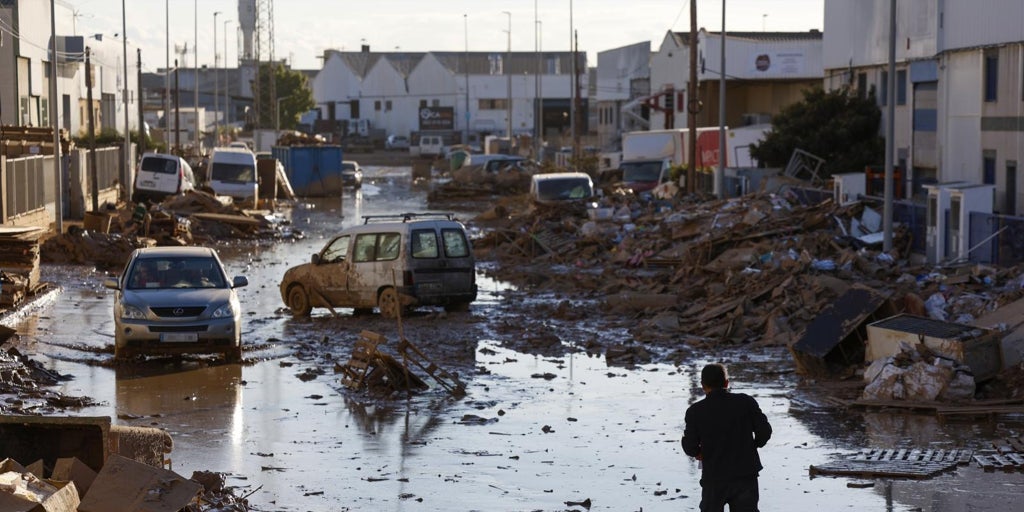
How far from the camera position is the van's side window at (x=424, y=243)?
2450 cm

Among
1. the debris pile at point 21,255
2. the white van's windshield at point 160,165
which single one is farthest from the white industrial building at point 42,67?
the debris pile at point 21,255

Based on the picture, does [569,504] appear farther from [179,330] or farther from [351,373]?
[179,330]

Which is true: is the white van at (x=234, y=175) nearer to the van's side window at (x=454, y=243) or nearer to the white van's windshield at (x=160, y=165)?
the white van's windshield at (x=160, y=165)

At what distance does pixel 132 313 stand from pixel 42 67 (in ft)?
162

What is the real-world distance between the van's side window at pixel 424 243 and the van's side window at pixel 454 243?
0.19 m

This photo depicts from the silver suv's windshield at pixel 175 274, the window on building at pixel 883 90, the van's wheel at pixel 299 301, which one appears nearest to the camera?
the silver suv's windshield at pixel 175 274

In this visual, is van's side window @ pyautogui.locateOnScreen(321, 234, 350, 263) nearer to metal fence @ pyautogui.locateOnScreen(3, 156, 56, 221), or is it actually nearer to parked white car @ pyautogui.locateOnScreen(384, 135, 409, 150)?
metal fence @ pyautogui.locateOnScreen(3, 156, 56, 221)

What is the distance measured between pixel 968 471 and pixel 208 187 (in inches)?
1771

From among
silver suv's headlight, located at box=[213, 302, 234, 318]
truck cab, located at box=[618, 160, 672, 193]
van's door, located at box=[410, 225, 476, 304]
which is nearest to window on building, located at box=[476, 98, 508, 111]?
truck cab, located at box=[618, 160, 672, 193]

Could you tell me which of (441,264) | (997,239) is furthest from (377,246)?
(997,239)

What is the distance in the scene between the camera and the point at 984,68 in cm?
3919

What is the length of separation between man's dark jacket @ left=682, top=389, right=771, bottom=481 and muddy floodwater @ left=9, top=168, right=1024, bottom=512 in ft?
8.55

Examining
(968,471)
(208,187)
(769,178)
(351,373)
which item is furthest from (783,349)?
(208,187)

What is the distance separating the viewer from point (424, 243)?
24.6 metres
